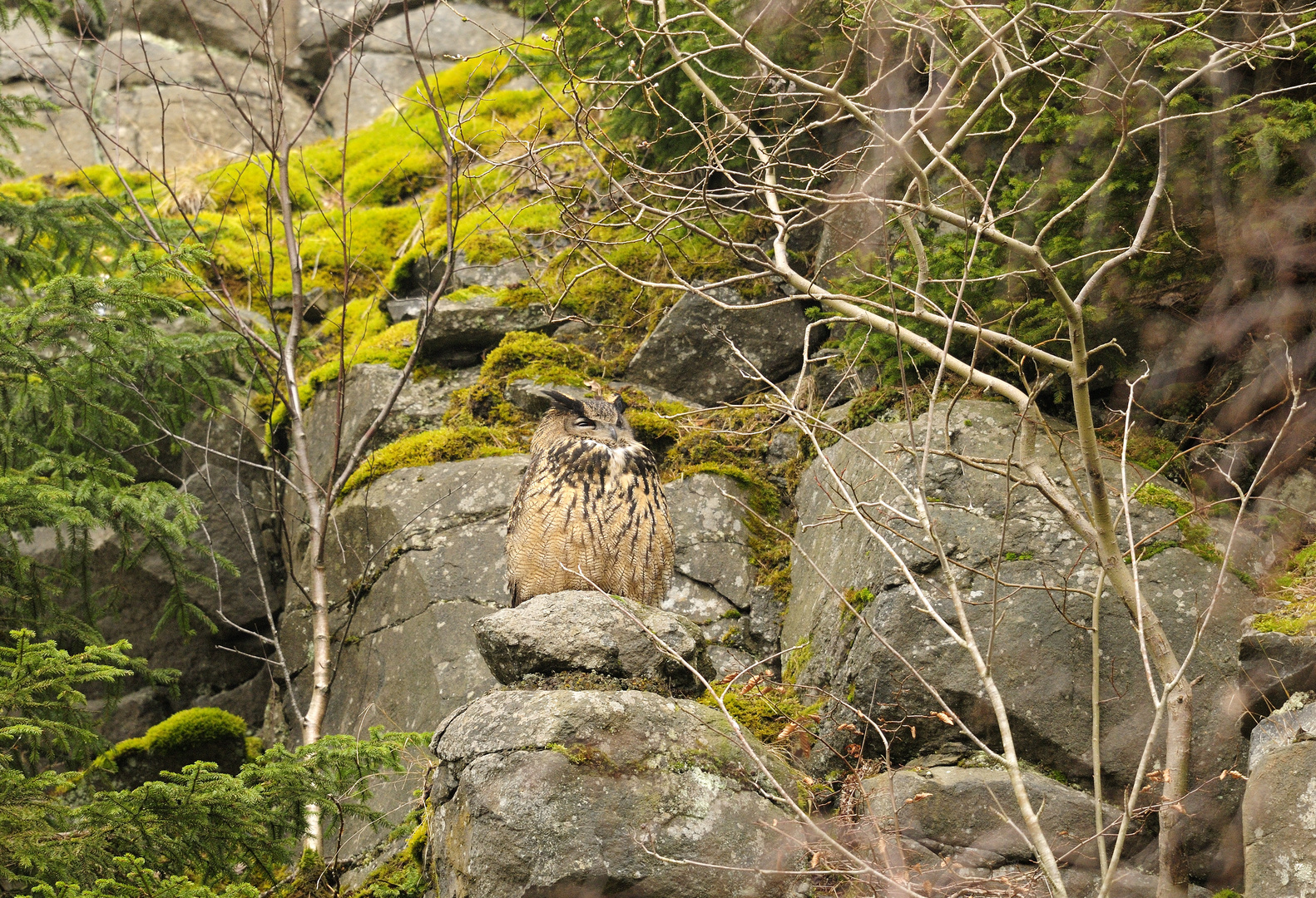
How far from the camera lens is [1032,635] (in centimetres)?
478

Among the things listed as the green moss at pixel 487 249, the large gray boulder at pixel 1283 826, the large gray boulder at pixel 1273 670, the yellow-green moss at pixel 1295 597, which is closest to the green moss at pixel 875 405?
the yellow-green moss at pixel 1295 597

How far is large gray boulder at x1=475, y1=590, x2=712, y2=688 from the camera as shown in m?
4.38

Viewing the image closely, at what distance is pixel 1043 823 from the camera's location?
4.41m

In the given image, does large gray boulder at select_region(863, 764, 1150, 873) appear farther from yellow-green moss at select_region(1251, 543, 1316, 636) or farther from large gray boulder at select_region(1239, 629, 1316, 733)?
yellow-green moss at select_region(1251, 543, 1316, 636)

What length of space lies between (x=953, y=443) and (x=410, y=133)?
332 inches

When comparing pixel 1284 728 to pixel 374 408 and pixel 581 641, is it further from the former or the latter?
pixel 374 408

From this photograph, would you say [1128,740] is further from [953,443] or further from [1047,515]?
[953,443]

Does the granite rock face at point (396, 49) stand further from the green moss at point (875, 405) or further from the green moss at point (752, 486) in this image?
the green moss at point (875, 405)

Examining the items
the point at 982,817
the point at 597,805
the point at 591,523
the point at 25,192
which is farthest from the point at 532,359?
the point at 25,192

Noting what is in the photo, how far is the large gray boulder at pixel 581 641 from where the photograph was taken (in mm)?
4379

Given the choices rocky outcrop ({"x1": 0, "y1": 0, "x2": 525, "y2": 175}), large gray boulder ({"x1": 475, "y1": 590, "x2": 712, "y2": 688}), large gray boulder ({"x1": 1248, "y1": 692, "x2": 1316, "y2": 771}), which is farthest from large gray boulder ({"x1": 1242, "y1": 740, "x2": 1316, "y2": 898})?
rocky outcrop ({"x1": 0, "y1": 0, "x2": 525, "y2": 175})

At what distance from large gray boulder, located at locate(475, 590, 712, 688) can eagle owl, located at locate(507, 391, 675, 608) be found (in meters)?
0.34

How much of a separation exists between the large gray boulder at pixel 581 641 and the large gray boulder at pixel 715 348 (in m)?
3.03

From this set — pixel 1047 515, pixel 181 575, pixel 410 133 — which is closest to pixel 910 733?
pixel 1047 515
